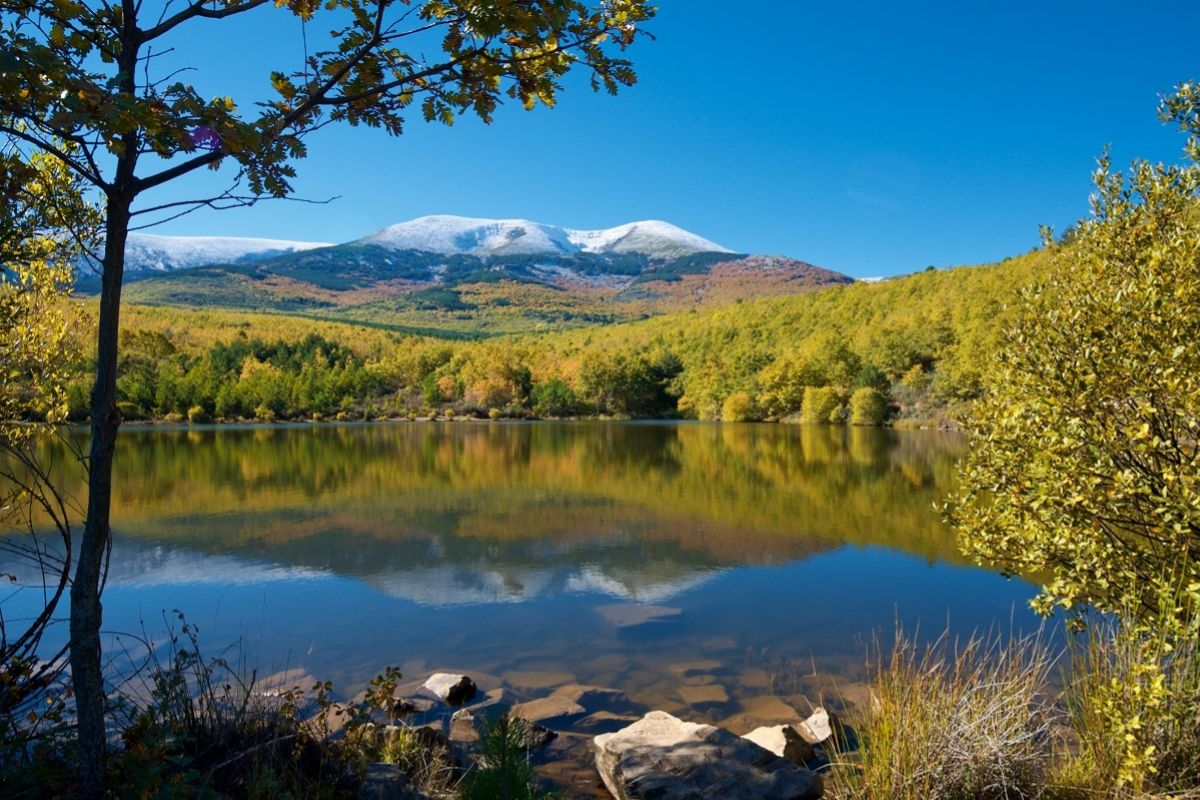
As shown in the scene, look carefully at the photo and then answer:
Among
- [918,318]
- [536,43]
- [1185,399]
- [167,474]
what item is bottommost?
[167,474]

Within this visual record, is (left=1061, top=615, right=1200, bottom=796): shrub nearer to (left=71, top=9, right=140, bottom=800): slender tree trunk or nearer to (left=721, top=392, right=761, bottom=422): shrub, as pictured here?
(left=71, top=9, right=140, bottom=800): slender tree trunk

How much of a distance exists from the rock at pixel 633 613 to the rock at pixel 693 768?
4652mm

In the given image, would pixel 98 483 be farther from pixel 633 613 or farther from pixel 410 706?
pixel 633 613

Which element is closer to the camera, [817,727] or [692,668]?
[817,727]

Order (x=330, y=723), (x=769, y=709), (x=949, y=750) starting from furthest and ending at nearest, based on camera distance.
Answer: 1. (x=769, y=709)
2. (x=330, y=723)
3. (x=949, y=750)

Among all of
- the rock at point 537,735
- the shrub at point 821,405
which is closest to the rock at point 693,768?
the rock at point 537,735

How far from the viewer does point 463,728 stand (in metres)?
7.15

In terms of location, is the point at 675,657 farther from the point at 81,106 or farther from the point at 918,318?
the point at 918,318

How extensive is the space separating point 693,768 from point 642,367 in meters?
87.6

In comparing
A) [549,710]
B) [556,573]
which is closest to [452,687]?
[549,710]

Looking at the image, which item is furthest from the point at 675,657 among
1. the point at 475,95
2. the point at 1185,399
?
the point at 475,95

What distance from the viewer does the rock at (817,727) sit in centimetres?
675

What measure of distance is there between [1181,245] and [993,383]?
7.27ft

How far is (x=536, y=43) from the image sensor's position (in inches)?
141
